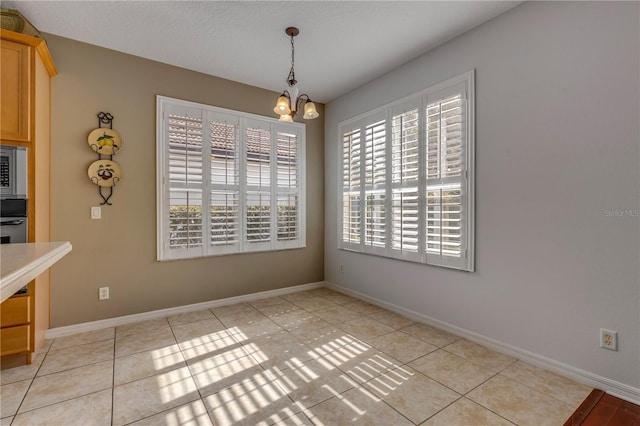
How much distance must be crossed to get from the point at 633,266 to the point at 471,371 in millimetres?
1249

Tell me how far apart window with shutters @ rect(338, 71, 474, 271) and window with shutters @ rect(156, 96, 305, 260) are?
0.88m

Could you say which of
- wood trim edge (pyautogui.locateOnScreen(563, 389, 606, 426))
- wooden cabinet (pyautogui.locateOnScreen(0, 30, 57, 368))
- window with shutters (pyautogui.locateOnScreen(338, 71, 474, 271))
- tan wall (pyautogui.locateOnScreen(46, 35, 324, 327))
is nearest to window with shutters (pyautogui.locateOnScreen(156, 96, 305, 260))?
tan wall (pyautogui.locateOnScreen(46, 35, 324, 327))

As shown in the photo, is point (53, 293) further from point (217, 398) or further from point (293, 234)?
point (293, 234)

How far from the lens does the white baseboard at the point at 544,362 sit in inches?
77.6

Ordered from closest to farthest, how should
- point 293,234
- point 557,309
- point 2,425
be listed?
point 2,425 → point 557,309 → point 293,234

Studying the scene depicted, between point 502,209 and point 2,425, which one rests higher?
point 502,209

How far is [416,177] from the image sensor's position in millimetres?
3240

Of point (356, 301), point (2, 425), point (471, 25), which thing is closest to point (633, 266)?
point (471, 25)

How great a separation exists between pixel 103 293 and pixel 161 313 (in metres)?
0.61

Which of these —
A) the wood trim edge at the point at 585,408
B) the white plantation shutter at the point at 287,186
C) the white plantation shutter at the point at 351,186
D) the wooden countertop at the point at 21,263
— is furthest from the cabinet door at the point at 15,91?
the wood trim edge at the point at 585,408

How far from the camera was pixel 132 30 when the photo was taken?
2.81 metres

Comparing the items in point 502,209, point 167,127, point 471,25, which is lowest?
point 502,209

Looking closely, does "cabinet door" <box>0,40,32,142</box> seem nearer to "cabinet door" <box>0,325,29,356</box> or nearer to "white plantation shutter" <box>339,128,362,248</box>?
"cabinet door" <box>0,325,29,356</box>

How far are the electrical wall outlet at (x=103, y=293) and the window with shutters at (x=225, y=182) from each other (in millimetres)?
575
